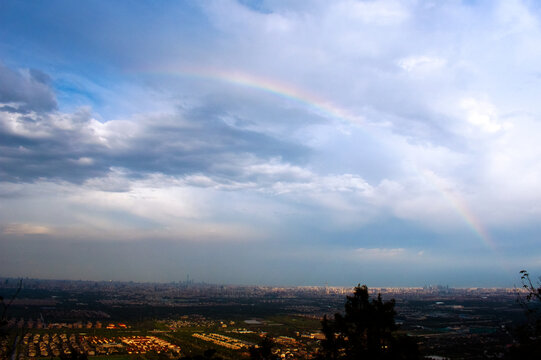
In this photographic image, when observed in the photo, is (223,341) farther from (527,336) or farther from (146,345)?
(527,336)

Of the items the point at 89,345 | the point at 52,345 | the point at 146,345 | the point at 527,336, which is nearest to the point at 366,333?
the point at 527,336

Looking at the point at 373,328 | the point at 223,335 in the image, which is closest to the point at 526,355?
the point at 373,328

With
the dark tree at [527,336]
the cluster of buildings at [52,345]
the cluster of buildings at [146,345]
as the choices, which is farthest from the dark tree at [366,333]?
the cluster of buildings at [146,345]

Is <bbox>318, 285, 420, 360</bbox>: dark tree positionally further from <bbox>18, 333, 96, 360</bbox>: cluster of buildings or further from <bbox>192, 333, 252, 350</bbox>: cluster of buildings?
<bbox>192, 333, 252, 350</bbox>: cluster of buildings

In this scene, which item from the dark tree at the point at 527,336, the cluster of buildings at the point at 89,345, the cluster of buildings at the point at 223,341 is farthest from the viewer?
the cluster of buildings at the point at 223,341

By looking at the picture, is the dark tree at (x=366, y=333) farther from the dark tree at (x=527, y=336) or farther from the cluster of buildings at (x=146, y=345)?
the cluster of buildings at (x=146, y=345)

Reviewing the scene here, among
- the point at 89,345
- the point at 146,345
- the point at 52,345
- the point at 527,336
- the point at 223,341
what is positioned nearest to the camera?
the point at 527,336

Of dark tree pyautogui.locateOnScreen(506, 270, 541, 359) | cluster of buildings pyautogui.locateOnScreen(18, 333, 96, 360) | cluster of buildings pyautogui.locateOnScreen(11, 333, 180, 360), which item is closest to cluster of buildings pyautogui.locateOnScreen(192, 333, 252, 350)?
cluster of buildings pyautogui.locateOnScreen(11, 333, 180, 360)

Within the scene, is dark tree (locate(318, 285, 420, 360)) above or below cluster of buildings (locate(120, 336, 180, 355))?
above
